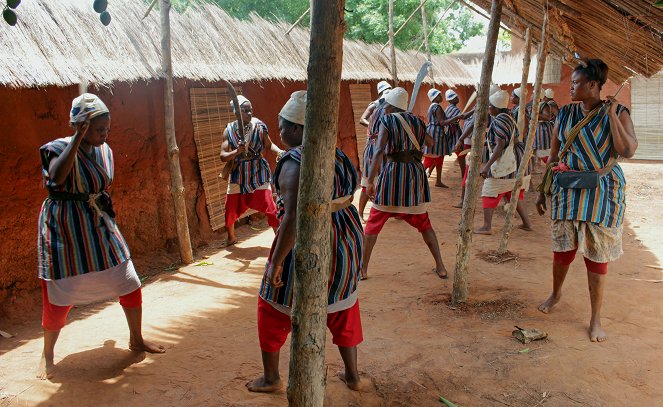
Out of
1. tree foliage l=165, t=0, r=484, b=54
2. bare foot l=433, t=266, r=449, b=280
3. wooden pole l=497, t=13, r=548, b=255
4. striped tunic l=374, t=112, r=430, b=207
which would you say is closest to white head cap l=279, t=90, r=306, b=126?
striped tunic l=374, t=112, r=430, b=207

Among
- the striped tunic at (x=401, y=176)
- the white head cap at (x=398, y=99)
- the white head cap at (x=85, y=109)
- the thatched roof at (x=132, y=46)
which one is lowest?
the striped tunic at (x=401, y=176)

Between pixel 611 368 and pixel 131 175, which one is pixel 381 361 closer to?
pixel 611 368

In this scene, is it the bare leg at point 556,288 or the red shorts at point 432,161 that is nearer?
the bare leg at point 556,288

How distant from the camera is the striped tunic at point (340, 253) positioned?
286 centimetres

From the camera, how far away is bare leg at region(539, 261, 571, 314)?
13.9 ft

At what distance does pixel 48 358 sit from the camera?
353cm

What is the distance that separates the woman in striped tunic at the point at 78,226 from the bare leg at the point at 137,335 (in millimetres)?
207

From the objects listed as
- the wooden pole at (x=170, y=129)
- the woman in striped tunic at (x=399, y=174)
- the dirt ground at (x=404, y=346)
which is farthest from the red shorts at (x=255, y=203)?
the woman in striped tunic at (x=399, y=174)

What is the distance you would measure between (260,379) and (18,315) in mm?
2665

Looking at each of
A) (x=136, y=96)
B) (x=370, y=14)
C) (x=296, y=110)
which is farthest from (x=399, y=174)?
(x=370, y=14)

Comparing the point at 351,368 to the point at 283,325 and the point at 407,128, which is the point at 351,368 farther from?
the point at 407,128

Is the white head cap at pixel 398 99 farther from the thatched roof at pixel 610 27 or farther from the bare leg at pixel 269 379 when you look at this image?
the bare leg at pixel 269 379

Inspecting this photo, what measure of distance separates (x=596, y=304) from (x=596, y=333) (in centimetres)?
20

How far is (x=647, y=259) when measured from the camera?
598 cm
